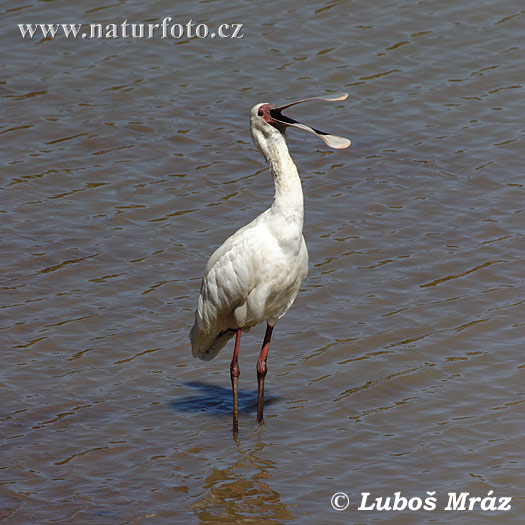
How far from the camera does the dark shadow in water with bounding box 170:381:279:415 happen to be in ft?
27.4

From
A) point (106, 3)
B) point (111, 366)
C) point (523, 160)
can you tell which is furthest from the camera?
point (106, 3)

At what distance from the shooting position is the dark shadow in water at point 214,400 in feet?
27.4

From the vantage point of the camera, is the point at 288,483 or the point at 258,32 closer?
the point at 288,483

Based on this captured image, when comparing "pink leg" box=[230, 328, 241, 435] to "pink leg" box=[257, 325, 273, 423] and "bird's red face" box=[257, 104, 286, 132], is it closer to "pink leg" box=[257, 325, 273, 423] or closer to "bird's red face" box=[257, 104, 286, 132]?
"pink leg" box=[257, 325, 273, 423]

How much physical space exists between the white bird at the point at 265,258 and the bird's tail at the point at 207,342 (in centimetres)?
16

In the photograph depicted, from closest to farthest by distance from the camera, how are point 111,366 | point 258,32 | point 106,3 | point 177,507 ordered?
1. point 177,507
2. point 111,366
3. point 258,32
4. point 106,3

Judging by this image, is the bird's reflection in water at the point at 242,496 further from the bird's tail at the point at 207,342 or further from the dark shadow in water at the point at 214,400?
the bird's tail at the point at 207,342

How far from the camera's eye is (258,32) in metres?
14.8

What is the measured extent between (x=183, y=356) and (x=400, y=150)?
4403mm

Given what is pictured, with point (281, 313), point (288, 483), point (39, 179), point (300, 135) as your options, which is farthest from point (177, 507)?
point (300, 135)

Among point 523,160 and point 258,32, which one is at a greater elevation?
point 258,32

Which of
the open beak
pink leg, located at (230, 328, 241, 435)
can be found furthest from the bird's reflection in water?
the open beak

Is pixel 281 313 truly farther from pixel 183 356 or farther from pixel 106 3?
pixel 106 3

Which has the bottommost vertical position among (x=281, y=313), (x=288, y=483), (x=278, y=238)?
(x=288, y=483)
